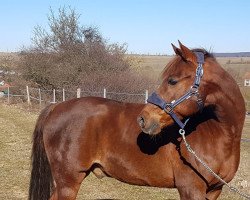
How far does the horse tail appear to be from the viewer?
180 inches

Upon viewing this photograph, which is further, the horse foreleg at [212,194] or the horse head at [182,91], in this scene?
the horse foreleg at [212,194]

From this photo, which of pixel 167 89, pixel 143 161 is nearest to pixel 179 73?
pixel 167 89

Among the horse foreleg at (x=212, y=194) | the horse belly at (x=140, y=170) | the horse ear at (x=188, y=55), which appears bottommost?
the horse foreleg at (x=212, y=194)

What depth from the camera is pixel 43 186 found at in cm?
460

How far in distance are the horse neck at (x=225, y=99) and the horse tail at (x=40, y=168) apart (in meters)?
2.07

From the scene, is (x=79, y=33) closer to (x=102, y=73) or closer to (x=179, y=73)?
(x=102, y=73)

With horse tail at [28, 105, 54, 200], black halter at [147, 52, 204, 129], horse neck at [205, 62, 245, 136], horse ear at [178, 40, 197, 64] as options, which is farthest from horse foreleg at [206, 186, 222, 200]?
horse tail at [28, 105, 54, 200]

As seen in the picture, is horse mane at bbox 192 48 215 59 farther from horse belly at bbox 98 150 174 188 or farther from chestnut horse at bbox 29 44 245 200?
horse belly at bbox 98 150 174 188

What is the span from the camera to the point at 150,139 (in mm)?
3795

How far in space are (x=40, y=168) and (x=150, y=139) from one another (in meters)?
1.57

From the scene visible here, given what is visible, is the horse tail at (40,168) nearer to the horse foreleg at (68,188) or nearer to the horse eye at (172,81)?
the horse foreleg at (68,188)

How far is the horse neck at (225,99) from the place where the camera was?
333 centimetres

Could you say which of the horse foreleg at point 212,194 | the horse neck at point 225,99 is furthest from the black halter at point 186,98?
the horse foreleg at point 212,194

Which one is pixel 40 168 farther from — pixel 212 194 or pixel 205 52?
pixel 205 52
